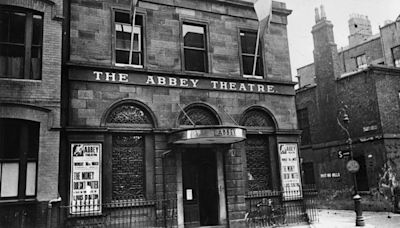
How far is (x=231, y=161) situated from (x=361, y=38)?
94.9ft

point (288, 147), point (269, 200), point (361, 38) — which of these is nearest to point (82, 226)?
point (269, 200)

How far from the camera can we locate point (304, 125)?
26734mm

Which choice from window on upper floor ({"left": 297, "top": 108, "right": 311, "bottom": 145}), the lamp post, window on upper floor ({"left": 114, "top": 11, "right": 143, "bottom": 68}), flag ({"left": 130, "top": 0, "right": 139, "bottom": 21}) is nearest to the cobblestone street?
the lamp post

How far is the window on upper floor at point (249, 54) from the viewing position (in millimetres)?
17500

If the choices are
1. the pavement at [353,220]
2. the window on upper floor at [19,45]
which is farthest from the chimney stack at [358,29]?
the window on upper floor at [19,45]

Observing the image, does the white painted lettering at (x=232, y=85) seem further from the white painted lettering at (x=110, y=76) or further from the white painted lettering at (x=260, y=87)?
the white painted lettering at (x=110, y=76)

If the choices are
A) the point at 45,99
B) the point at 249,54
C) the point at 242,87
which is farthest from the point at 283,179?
the point at 45,99

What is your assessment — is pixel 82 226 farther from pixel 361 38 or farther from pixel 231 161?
pixel 361 38

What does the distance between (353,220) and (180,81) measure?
10816 millimetres

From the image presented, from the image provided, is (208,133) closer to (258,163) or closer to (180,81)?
(180,81)

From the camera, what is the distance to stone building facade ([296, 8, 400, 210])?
20859 mm

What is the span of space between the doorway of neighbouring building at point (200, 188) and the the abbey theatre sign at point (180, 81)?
2.82 meters

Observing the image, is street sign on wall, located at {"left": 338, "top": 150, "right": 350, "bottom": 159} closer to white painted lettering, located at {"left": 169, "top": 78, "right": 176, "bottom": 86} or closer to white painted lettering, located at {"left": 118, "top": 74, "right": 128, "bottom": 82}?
white painted lettering, located at {"left": 169, "top": 78, "right": 176, "bottom": 86}

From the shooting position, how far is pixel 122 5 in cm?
1501
